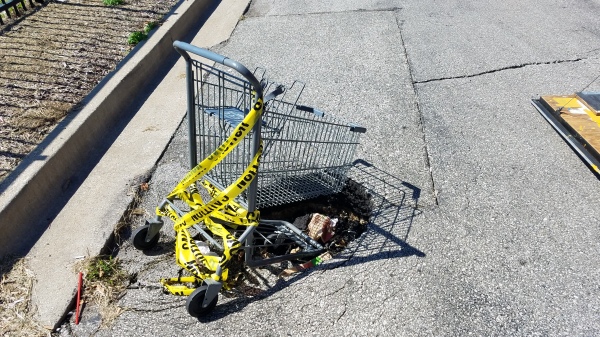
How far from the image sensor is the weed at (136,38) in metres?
6.32

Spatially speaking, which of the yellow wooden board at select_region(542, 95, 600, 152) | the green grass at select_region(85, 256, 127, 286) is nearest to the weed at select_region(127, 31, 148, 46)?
the green grass at select_region(85, 256, 127, 286)

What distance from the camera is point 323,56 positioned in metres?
6.65

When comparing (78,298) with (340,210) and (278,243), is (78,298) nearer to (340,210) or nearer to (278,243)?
(278,243)

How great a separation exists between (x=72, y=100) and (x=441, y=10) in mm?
6282

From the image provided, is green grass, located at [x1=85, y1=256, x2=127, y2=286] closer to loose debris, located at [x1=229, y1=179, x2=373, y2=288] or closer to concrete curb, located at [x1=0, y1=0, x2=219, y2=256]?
concrete curb, located at [x1=0, y1=0, x2=219, y2=256]

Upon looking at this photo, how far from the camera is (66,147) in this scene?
4.32 metres

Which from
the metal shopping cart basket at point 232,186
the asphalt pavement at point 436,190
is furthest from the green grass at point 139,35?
the metal shopping cart basket at point 232,186

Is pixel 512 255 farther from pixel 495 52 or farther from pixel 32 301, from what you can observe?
pixel 495 52

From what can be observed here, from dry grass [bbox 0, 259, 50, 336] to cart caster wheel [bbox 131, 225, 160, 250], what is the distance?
0.77 metres

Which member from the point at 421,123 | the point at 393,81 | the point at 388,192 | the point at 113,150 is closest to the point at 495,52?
the point at 393,81

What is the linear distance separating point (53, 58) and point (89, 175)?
227cm

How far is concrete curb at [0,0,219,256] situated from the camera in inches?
144

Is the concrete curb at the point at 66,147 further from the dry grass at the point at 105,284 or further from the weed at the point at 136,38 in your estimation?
the dry grass at the point at 105,284

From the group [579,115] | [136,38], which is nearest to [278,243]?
[579,115]
